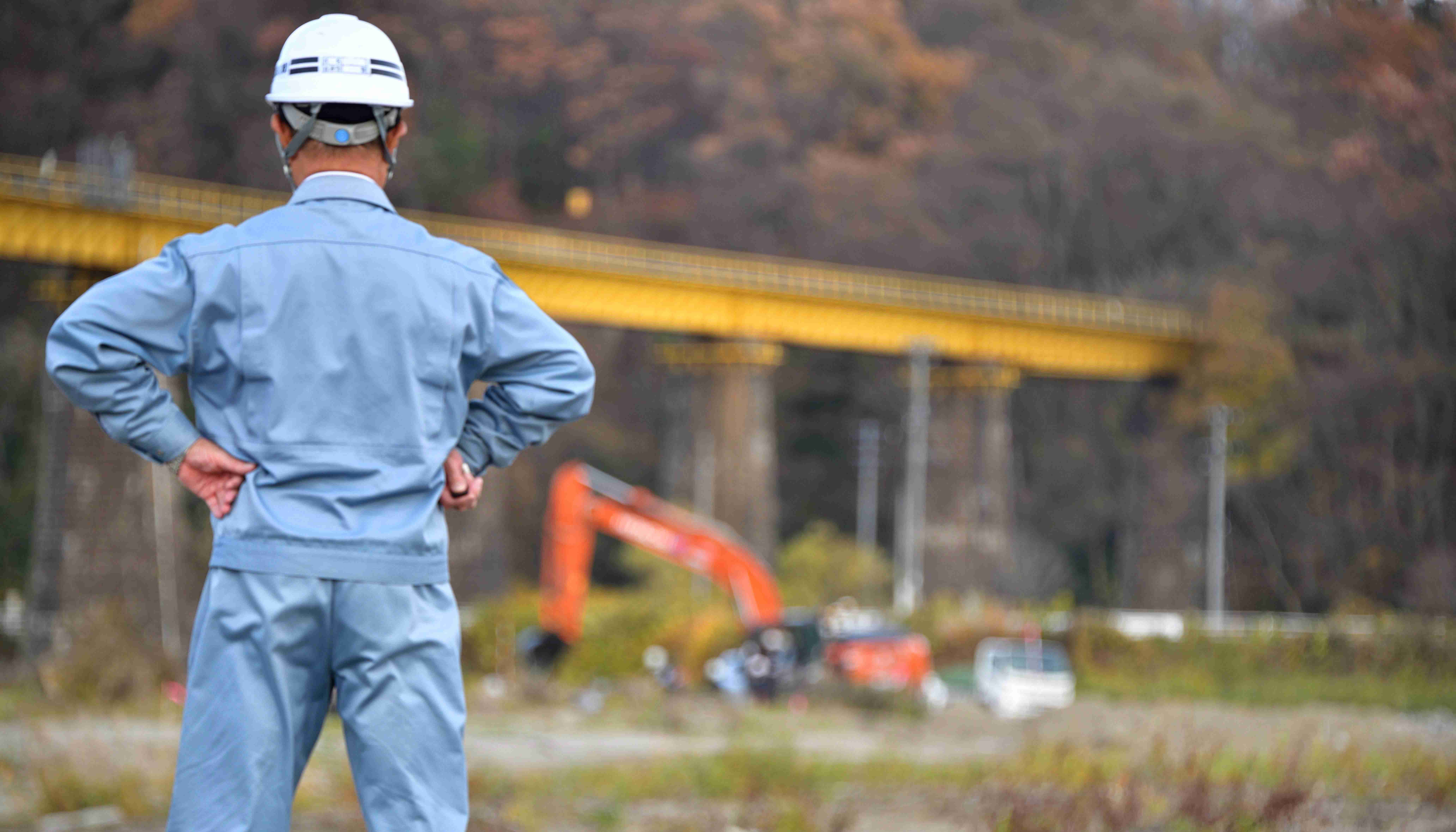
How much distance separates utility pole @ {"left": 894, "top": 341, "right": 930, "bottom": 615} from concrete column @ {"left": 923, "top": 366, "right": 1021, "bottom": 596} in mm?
483

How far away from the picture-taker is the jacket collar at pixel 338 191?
4.12 meters

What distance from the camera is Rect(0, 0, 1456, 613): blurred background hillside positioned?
46.9 m

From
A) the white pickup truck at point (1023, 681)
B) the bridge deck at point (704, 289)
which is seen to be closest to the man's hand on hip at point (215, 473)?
the white pickup truck at point (1023, 681)

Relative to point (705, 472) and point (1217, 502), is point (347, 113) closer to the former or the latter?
point (705, 472)

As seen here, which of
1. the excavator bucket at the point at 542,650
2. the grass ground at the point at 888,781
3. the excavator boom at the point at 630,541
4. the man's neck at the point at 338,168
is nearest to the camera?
the man's neck at the point at 338,168

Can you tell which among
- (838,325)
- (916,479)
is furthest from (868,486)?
(838,325)

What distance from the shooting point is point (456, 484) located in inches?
162

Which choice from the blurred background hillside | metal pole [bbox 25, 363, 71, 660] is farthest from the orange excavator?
the blurred background hillside

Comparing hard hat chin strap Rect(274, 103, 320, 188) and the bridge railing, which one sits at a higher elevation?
the bridge railing

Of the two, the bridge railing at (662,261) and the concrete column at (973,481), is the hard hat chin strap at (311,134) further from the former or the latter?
the concrete column at (973,481)

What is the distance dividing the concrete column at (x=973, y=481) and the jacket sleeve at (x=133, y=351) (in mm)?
48395

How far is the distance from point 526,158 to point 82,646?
4530cm

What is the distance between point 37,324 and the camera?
45250 mm

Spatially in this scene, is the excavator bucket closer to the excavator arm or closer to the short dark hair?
the excavator arm
